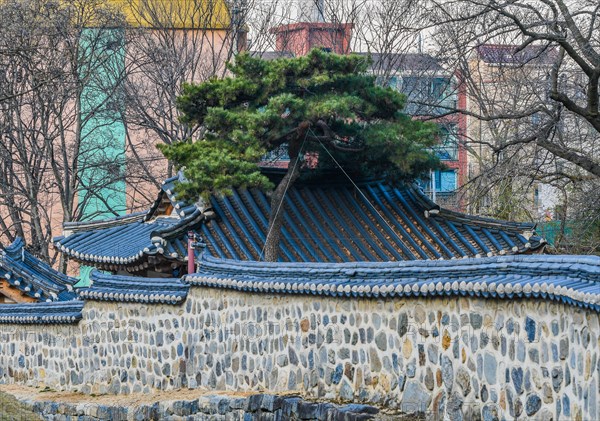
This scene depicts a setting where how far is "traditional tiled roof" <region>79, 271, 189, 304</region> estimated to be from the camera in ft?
63.1

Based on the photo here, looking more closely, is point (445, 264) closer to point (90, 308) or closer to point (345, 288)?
point (345, 288)

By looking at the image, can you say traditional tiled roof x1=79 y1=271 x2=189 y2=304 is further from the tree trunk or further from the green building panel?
the green building panel

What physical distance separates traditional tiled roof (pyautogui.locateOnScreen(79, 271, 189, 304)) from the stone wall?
20 centimetres

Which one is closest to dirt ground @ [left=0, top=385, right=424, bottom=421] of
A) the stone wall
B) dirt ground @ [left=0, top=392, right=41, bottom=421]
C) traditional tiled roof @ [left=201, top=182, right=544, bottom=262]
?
dirt ground @ [left=0, top=392, right=41, bottom=421]

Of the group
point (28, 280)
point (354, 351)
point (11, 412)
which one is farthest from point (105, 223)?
point (11, 412)

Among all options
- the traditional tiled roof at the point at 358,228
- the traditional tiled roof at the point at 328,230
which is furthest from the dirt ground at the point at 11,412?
the traditional tiled roof at the point at 358,228

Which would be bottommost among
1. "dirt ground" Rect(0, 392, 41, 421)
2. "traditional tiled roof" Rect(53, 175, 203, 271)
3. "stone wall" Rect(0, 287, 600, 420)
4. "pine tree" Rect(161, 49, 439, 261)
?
"dirt ground" Rect(0, 392, 41, 421)

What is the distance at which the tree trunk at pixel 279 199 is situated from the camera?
24219 mm

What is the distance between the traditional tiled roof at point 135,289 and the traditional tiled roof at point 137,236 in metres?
2.12

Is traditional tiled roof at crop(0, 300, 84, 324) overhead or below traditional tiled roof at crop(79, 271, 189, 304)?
below

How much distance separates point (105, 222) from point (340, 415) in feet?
53.5

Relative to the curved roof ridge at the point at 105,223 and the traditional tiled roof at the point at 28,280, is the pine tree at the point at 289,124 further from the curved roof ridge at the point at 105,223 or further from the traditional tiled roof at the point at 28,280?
the traditional tiled roof at the point at 28,280

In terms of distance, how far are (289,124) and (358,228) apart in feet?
11.2

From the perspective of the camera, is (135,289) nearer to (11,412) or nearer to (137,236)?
(11,412)
